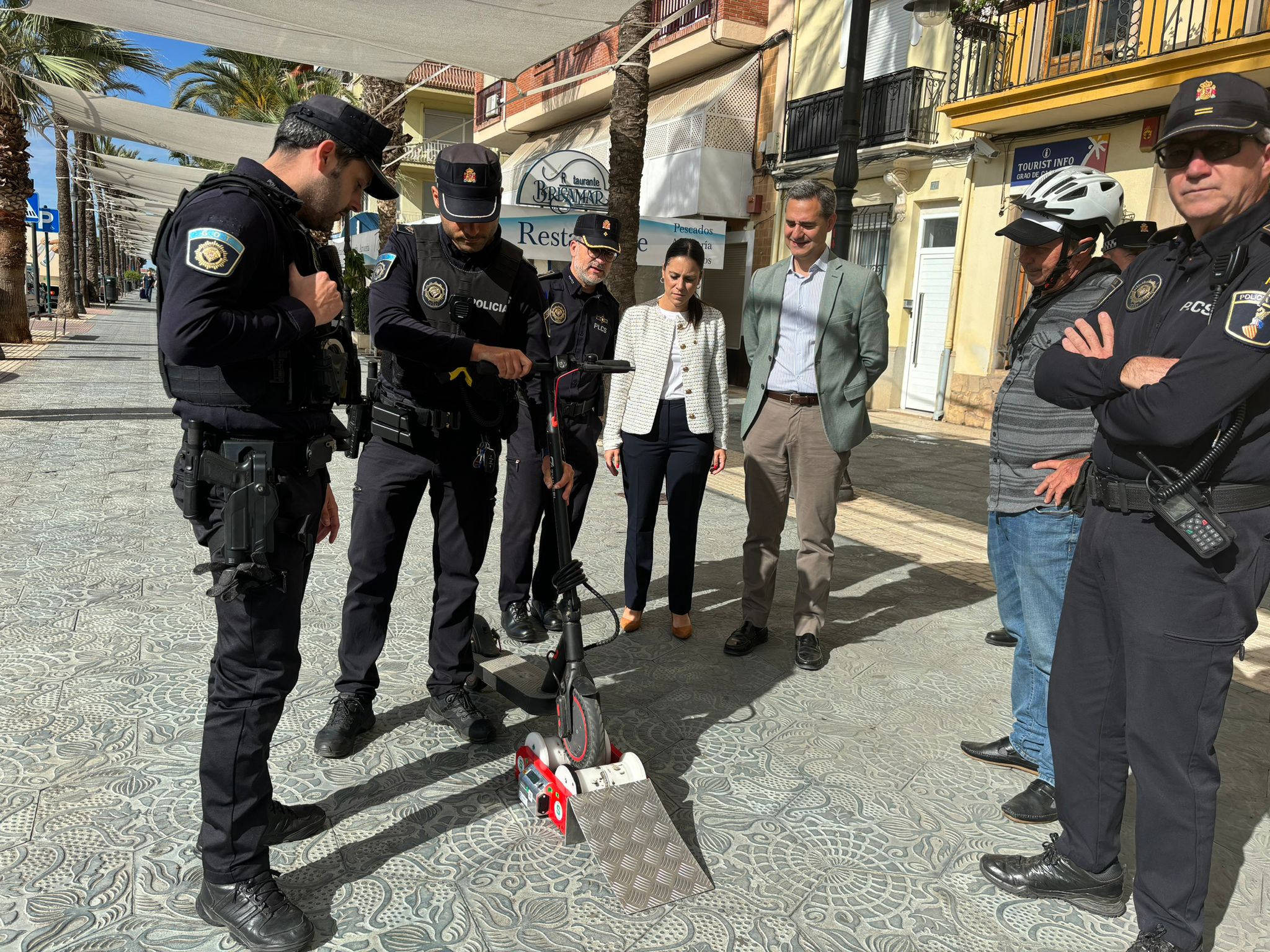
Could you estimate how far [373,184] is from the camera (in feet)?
8.29

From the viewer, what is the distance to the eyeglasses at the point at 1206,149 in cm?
211

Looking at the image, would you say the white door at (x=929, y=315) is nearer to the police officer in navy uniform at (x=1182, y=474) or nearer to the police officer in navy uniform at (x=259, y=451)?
the police officer in navy uniform at (x=1182, y=474)

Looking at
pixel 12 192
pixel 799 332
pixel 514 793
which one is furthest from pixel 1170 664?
pixel 12 192

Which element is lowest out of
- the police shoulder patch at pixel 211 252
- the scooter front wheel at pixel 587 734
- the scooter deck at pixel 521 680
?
the scooter deck at pixel 521 680

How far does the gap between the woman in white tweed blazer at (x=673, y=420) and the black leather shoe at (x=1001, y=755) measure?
154 cm

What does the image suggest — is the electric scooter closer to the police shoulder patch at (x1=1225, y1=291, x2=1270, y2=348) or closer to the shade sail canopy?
the police shoulder patch at (x1=1225, y1=291, x2=1270, y2=348)

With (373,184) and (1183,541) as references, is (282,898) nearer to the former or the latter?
(373,184)

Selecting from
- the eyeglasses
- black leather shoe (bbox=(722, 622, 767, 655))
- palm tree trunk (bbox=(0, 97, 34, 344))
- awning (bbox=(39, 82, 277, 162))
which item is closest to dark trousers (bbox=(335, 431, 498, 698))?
black leather shoe (bbox=(722, 622, 767, 655))

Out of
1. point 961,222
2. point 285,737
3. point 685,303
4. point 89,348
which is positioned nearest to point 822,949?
point 285,737

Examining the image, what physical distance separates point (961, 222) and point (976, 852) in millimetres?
13580

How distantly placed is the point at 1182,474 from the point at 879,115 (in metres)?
15.1

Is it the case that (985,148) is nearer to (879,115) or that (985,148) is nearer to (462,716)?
(879,115)

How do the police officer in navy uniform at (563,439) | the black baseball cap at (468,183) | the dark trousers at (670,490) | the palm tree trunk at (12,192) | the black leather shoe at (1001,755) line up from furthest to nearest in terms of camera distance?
the palm tree trunk at (12,192)
the police officer in navy uniform at (563,439)
the dark trousers at (670,490)
the black leather shoe at (1001,755)
the black baseball cap at (468,183)

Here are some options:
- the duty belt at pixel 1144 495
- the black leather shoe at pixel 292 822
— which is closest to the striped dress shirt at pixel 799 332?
the duty belt at pixel 1144 495
